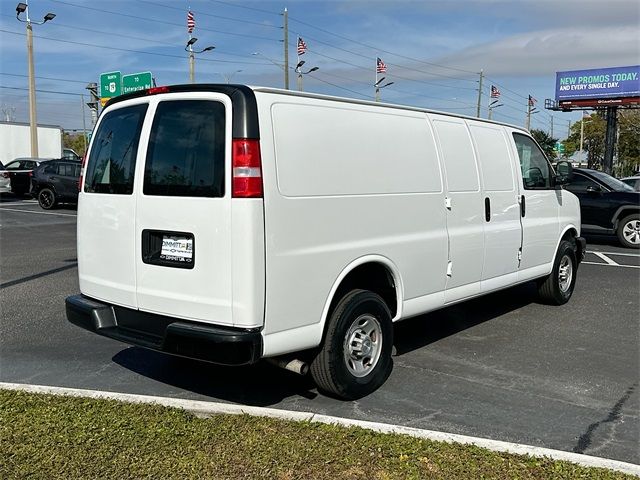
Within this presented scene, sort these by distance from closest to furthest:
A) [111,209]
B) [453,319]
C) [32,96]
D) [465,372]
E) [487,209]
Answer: [111,209] < [465,372] < [487,209] < [453,319] < [32,96]

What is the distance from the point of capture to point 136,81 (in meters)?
27.0

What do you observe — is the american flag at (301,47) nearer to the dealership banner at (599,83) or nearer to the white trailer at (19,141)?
the white trailer at (19,141)

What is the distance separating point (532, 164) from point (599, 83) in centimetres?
5903

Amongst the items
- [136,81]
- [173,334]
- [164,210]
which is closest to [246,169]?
[164,210]

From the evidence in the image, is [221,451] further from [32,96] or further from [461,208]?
[32,96]

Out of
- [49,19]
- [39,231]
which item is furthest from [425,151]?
[49,19]

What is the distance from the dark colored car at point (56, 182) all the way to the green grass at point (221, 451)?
1914 centimetres

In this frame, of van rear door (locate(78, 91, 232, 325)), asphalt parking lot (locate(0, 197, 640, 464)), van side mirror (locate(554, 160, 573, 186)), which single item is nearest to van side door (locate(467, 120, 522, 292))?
asphalt parking lot (locate(0, 197, 640, 464))

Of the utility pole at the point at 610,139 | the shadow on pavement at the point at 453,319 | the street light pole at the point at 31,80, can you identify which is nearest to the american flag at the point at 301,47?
the street light pole at the point at 31,80

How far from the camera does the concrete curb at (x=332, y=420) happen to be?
3.52 m

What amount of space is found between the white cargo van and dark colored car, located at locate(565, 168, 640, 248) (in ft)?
29.9

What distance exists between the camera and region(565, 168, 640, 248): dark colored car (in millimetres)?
13070

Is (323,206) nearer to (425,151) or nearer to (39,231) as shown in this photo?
(425,151)

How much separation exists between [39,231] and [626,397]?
13877 mm
